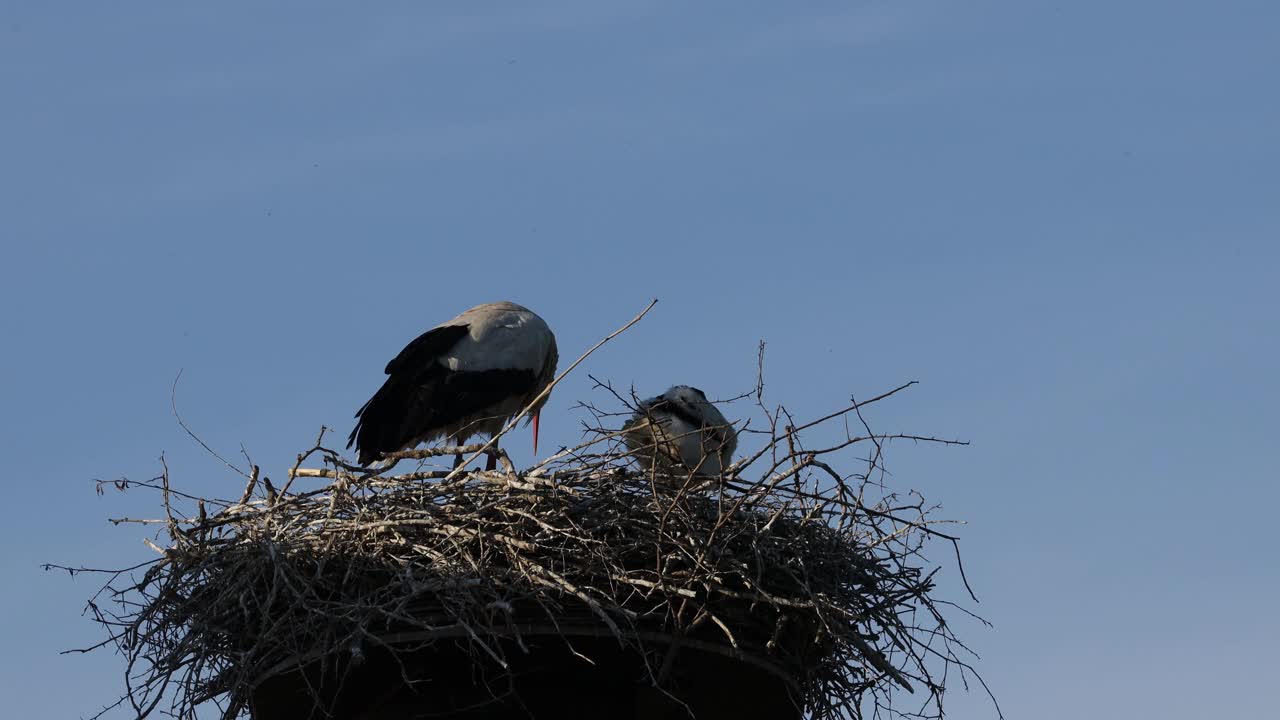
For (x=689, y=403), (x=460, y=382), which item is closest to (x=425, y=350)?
(x=460, y=382)

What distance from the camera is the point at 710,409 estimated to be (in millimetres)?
7840

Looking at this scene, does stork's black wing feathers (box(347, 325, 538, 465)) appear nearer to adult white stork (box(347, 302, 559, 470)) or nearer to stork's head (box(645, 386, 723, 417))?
adult white stork (box(347, 302, 559, 470))

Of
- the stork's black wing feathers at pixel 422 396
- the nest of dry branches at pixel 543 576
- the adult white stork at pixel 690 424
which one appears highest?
the stork's black wing feathers at pixel 422 396

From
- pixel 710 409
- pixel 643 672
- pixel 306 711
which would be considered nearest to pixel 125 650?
pixel 306 711

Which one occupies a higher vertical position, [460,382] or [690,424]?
[460,382]

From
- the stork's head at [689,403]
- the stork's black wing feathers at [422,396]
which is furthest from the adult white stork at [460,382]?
the stork's head at [689,403]

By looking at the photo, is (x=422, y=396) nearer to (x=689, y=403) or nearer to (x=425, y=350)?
(x=425, y=350)

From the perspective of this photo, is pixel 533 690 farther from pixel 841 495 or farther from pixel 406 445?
pixel 406 445

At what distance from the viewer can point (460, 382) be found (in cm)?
839

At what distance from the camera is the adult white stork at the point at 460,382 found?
8258 millimetres

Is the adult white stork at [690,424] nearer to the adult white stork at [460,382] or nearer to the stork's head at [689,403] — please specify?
the stork's head at [689,403]

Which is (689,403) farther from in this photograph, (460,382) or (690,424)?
(460,382)

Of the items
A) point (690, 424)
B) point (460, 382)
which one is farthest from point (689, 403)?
point (460, 382)

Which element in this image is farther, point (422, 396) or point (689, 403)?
point (422, 396)
